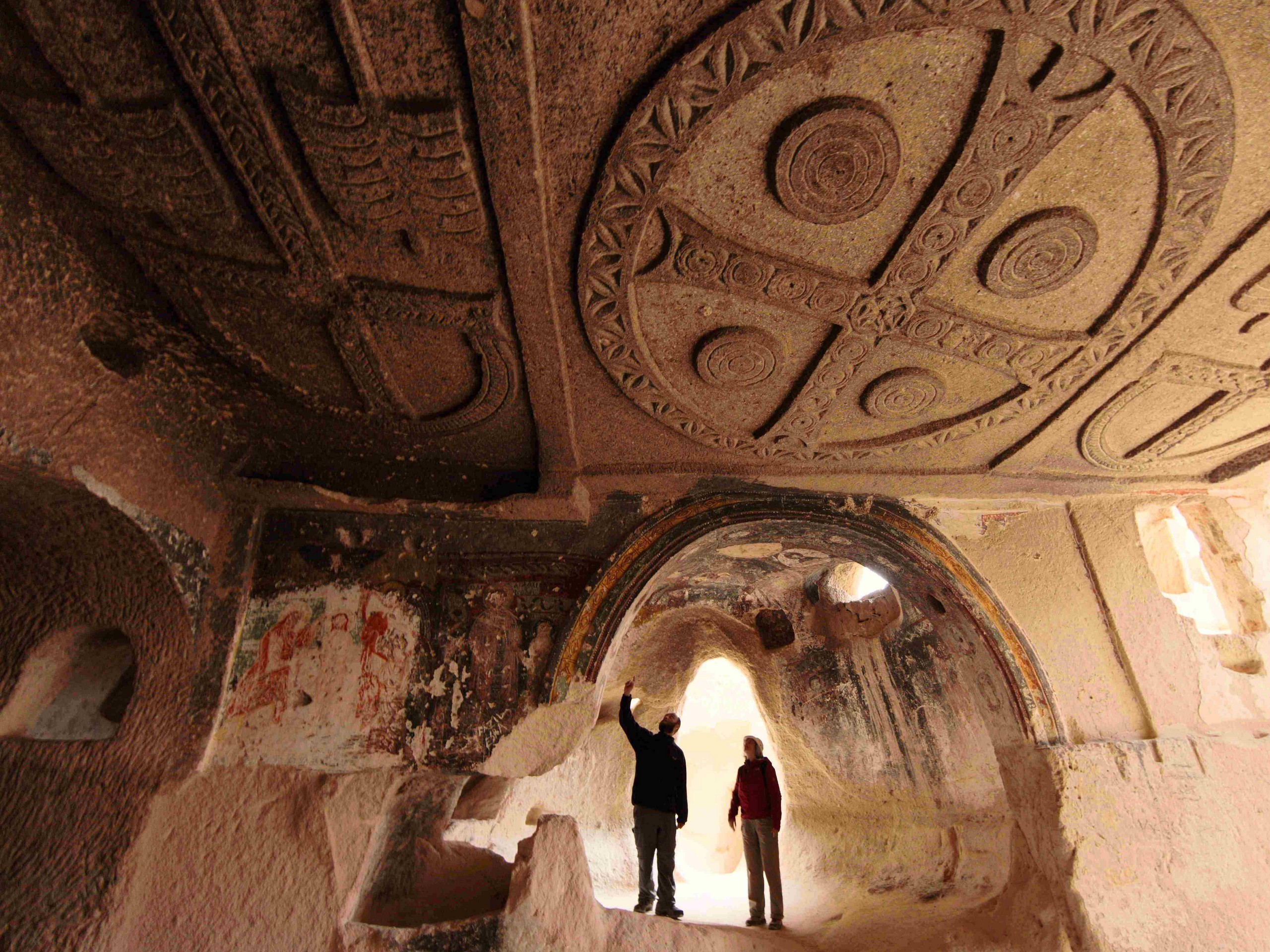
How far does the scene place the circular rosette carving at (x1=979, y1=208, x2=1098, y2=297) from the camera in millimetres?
2434

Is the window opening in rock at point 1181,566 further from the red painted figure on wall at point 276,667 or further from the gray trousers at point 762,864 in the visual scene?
the red painted figure on wall at point 276,667

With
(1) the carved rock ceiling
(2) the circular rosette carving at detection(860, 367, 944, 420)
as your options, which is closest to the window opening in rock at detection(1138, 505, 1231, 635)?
(1) the carved rock ceiling

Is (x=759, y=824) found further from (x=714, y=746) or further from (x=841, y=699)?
(x=714, y=746)

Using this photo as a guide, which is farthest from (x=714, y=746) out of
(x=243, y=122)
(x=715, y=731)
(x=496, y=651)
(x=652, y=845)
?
(x=243, y=122)

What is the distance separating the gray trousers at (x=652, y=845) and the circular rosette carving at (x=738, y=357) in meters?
2.87

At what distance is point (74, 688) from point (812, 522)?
4.12 meters

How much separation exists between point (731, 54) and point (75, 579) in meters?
3.79

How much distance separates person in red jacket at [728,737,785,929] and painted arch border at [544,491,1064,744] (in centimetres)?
194

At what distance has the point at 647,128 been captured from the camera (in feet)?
6.77

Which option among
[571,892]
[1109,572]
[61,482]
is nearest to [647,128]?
[61,482]

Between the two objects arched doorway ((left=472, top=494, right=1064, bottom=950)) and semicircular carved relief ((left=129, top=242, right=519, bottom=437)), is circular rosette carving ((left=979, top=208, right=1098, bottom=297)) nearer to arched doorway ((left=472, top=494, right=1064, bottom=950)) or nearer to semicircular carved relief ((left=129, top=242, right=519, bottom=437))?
arched doorway ((left=472, top=494, right=1064, bottom=950))

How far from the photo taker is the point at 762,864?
5.21 meters

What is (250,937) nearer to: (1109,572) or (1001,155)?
(1001,155)

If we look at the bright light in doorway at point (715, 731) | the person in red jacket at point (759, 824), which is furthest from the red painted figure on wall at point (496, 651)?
the bright light in doorway at point (715, 731)
